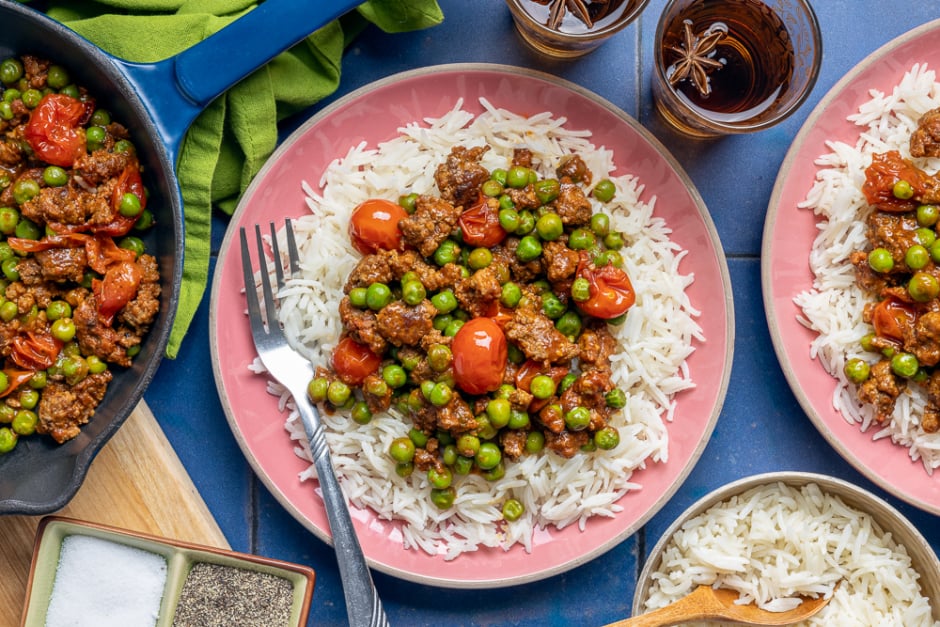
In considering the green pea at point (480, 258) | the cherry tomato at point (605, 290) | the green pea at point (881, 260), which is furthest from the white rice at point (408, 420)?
the green pea at point (881, 260)

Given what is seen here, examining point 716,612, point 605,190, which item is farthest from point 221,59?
point 716,612

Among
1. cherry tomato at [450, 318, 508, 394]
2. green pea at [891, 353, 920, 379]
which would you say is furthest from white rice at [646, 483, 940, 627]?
cherry tomato at [450, 318, 508, 394]

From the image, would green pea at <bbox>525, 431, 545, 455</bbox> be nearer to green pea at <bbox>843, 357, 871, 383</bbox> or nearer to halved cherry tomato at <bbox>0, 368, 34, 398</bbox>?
green pea at <bbox>843, 357, 871, 383</bbox>

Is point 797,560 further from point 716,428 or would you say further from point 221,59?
point 221,59

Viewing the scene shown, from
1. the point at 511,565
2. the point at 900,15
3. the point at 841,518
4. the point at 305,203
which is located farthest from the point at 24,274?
the point at 900,15

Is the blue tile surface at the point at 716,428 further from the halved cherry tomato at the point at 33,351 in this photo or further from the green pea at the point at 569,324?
the green pea at the point at 569,324

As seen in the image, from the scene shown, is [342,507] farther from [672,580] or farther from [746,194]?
[746,194]
